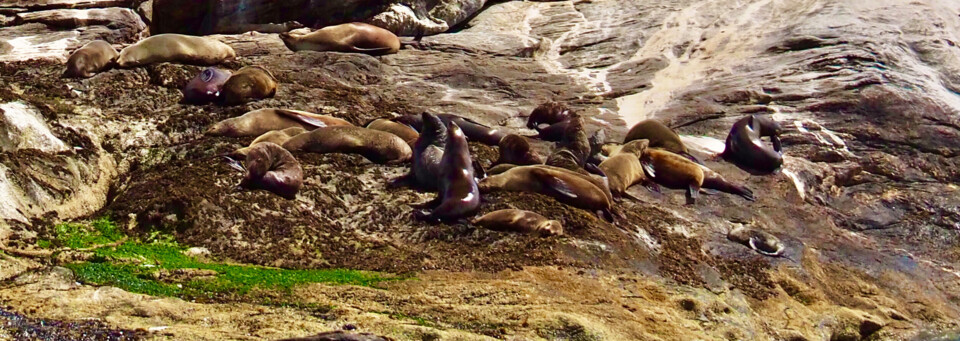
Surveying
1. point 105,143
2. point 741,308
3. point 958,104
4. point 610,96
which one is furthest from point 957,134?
point 105,143

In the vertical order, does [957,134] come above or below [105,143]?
below

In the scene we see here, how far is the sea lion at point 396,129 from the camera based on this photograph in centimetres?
1013

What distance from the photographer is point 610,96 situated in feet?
45.0

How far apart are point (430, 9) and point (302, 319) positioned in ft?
35.1

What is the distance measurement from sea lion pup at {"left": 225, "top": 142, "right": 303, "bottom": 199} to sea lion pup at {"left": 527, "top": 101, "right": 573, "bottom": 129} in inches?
144

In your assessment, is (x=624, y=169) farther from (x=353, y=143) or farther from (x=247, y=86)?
(x=247, y=86)

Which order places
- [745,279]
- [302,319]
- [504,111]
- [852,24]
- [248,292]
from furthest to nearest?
1. [852,24]
2. [504,111]
3. [745,279]
4. [248,292]
5. [302,319]

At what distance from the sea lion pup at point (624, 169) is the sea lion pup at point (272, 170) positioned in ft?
9.12

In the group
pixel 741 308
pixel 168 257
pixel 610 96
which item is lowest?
pixel 610 96

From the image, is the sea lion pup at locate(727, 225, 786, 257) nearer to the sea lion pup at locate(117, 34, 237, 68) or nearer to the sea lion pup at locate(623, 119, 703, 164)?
the sea lion pup at locate(623, 119, 703, 164)

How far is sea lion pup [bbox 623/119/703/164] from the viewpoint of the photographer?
11414 mm

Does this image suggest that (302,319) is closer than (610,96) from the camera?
Yes

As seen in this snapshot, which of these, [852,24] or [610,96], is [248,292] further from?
[852,24]

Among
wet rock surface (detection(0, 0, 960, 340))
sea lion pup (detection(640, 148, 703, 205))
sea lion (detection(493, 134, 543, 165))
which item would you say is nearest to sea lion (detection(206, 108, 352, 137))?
wet rock surface (detection(0, 0, 960, 340))
